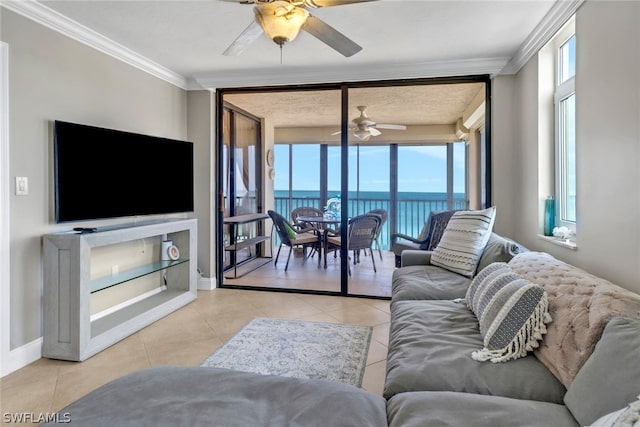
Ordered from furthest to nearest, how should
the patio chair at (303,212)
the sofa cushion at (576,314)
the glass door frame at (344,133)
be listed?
1. the patio chair at (303,212)
2. the glass door frame at (344,133)
3. the sofa cushion at (576,314)

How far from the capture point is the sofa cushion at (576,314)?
1278 mm

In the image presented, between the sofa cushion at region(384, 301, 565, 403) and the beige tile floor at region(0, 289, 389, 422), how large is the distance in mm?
651

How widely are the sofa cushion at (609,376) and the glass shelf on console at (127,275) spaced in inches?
115

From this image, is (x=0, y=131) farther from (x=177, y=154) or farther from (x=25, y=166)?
(x=177, y=154)

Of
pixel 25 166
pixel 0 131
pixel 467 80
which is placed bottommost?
pixel 25 166

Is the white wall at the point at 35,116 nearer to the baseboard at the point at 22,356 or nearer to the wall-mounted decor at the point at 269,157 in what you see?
the baseboard at the point at 22,356

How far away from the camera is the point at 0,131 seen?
92.3 inches

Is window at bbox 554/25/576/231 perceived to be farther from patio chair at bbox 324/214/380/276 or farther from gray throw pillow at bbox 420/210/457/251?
patio chair at bbox 324/214/380/276

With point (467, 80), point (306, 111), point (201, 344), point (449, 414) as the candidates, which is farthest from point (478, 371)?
point (306, 111)

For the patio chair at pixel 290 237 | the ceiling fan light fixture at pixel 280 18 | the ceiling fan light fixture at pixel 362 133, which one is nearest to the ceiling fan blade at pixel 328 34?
the ceiling fan light fixture at pixel 280 18

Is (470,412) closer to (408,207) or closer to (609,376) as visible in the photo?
(609,376)

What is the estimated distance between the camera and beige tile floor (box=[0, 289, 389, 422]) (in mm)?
2160

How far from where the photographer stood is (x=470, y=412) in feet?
3.71

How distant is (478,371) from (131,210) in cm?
309
